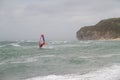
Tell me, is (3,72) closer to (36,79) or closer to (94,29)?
(36,79)

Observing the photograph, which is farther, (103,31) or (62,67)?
(103,31)

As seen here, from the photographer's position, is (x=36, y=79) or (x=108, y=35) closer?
(x=36, y=79)

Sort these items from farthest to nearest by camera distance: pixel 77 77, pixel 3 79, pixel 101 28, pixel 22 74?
pixel 101 28, pixel 22 74, pixel 3 79, pixel 77 77

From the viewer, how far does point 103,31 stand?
414ft

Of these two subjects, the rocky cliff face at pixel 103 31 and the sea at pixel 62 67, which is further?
the rocky cliff face at pixel 103 31

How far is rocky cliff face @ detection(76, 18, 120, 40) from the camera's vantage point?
12251cm

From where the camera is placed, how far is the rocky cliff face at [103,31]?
123 metres

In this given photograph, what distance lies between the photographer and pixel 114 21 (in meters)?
135

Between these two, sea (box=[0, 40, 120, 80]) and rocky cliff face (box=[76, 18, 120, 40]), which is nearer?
sea (box=[0, 40, 120, 80])

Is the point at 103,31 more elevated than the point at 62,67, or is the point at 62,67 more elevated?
the point at 103,31

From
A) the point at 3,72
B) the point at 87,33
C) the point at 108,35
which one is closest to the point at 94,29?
the point at 87,33

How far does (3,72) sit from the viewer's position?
50.4 feet

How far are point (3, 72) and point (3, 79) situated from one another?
6.94ft

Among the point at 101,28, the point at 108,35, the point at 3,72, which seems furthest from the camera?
the point at 101,28
